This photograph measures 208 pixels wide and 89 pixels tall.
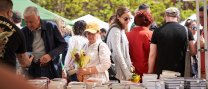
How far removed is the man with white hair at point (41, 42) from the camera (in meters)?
6.78

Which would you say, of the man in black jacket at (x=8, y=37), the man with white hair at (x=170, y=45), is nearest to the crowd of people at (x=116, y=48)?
Result: the man with white hair at (x=170, y=45)

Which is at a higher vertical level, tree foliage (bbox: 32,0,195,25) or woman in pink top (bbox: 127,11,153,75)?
tree foliage (bbox: 32,0,195,25)

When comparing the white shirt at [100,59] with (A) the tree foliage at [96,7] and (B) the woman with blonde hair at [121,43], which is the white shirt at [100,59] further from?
(A) the tree foliage at [96,7]

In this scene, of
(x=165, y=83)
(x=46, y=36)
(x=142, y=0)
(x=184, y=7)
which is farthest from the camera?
(x=184, y=7)

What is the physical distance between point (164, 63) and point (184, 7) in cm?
3759

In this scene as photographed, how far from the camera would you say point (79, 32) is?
28.4ft

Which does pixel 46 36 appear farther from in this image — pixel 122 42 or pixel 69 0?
pixel 69 0

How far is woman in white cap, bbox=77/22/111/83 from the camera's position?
22.6 feet

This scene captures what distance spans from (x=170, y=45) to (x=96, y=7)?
33.2 meters

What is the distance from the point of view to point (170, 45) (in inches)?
277

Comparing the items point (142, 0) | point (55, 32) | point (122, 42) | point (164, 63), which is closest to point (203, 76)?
point (164, 63)

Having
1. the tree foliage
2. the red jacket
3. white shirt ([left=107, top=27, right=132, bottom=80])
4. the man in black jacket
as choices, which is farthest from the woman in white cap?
the tree foliage

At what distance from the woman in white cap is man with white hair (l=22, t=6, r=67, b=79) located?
15.0 inches

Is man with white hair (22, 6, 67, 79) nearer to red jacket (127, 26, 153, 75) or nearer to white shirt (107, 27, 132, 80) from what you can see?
white shirt (107, 27, 132, 80)
